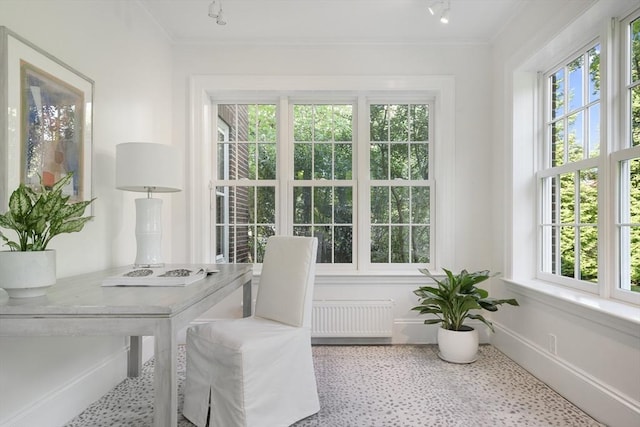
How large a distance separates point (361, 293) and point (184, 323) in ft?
6.74

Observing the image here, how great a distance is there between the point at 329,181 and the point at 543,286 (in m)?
1.91

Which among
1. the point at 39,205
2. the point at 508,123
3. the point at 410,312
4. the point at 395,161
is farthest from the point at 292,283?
the point at 508,123

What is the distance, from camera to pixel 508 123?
295cm

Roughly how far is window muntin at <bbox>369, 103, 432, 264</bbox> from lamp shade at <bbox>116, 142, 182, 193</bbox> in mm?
1871

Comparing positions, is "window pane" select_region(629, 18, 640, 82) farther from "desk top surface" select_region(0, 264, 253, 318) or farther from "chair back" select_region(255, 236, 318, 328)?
"desk top surface" select_region(0, 264, 253, 318)

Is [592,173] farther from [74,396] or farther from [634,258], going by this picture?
[74,396]

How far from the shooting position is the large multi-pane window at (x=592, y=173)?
2039mm

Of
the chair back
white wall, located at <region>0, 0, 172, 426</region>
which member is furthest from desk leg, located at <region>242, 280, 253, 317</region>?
white wall, located at <region>0, 0, 172, 426</region>

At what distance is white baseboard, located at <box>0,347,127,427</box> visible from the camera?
1.71 metres

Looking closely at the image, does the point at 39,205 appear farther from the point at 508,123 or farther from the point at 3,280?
the point at 508,123

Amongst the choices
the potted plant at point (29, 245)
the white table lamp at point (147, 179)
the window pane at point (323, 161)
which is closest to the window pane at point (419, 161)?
the window pane at point (323, 161)

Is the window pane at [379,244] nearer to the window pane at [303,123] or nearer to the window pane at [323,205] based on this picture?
the window pane at [323,205]

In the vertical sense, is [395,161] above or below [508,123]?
below

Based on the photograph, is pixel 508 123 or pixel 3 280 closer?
pixel 3 280
